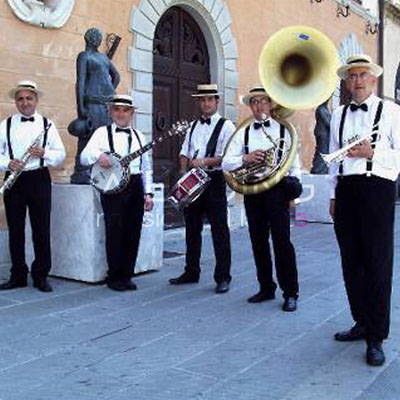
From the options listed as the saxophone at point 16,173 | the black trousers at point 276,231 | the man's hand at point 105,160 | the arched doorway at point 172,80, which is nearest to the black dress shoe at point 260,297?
the black trousers at point 276,231

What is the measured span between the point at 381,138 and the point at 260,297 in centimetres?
202

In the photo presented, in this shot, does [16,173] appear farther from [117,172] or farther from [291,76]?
[291,76]

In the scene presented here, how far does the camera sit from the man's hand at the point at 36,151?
5242 mm

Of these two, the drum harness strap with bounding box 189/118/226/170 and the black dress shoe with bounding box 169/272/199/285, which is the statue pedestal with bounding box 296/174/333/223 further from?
the drum harness strap with bounding box 189/118/226/170

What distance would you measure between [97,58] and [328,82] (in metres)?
2.53

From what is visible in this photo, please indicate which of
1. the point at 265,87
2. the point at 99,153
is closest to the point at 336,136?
the point at 265,87

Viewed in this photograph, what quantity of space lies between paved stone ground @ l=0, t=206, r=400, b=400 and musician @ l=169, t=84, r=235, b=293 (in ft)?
1.20

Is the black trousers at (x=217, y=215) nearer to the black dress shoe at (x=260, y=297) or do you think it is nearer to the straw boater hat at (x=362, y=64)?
the black dress shoe at (x=260, y=297)

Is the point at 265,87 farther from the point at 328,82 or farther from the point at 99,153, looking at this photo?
the point at 99,153

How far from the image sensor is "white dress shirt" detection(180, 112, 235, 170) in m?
5.53

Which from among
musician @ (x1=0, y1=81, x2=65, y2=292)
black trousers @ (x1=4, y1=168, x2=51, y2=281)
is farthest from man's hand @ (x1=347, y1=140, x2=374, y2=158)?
black trousers @ (x1=4, y1=168, x2=51, y2=281)

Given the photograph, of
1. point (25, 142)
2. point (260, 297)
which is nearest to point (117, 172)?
point (25, 142)

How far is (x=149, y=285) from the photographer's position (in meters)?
5.86

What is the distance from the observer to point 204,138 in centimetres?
561
